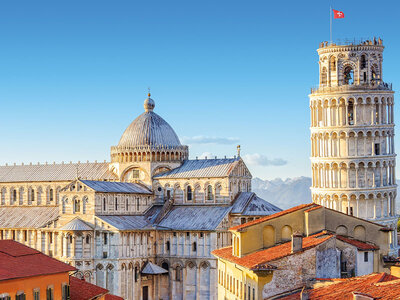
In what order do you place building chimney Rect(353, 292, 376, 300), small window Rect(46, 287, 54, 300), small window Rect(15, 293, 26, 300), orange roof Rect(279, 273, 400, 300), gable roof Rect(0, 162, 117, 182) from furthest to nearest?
gable roof Rect(0, 162, 117, 182), small window Rect(46, 287, 54, 300), small window Rect(15, 293, 26, 300), orange roof Rect(279, 273, 400, 300), building chimney Rect(353, 292, 376, 300)

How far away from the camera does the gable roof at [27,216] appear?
106 meters

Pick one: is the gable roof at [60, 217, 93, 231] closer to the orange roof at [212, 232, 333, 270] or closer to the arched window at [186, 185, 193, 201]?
the arched window at [186, 185, 193, 201]

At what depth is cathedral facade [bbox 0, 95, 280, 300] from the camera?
310 feet

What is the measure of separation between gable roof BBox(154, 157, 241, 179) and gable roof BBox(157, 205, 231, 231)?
13.0ft

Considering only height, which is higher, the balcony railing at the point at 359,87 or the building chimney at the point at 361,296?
the balcony railing at the point at 359,87

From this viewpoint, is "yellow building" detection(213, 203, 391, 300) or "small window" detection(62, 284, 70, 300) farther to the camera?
"small window" detection(62, 284, 70, 300)

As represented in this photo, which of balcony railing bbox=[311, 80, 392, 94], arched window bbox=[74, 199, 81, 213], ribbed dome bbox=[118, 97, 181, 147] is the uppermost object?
balcony railing bbox=[311, 80, 392, 94]

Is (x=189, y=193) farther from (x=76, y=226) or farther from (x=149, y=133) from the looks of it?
(x=76, y=226)

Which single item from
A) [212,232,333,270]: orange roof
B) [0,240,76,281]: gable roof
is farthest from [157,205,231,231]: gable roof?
[0,240,76,281]: gable roof

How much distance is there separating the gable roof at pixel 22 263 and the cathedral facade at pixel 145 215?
33.1 m

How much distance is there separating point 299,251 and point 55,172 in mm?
67562

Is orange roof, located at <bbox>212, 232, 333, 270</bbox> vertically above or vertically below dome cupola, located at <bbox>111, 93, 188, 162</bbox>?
below

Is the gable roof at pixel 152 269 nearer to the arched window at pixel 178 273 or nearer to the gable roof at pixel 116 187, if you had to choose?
the arched window at pixel 178 273

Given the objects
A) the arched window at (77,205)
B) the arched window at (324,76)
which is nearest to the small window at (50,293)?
the arched window at (77,205)
